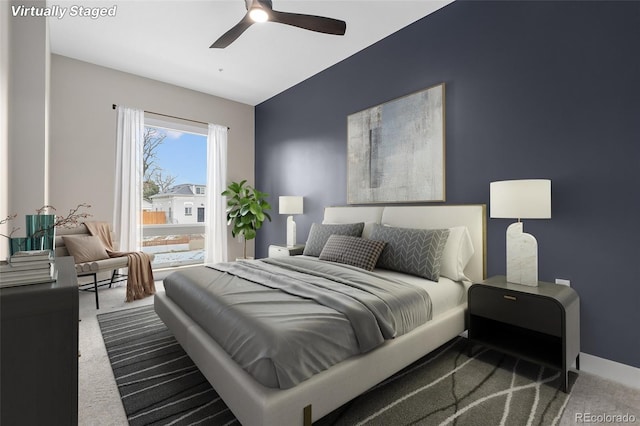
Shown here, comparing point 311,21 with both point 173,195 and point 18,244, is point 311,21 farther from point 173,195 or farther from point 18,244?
point 173,195

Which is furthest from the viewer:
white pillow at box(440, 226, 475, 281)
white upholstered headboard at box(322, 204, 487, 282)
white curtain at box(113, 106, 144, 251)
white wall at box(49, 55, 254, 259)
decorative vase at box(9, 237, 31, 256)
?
white curtain at box(113, 106, 144, 251)

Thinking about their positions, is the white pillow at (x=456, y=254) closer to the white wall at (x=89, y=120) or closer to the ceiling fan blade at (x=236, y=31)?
the ceiling fan blade at (x=236, y=31)

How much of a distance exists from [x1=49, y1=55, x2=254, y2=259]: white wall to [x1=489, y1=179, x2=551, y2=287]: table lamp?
4.61m

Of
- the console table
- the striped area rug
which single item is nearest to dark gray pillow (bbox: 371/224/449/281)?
the striped area rug

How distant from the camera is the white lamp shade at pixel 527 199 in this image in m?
2.02

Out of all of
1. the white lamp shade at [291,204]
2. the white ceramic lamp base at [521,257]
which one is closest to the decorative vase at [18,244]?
the white ceramic lamp base at [521,257]

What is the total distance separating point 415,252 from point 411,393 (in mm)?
1054

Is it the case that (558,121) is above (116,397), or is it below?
above

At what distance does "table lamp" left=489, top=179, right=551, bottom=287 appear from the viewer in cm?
202

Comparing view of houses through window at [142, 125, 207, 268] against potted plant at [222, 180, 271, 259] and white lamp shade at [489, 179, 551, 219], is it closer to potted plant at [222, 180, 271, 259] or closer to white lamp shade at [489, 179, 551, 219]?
potted plant at [222, 180, 271, 259]

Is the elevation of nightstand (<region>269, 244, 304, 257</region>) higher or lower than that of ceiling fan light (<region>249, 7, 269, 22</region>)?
lower

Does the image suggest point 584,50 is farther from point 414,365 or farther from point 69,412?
point 69,412

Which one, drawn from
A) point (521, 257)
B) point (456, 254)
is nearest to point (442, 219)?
point (456, 254)

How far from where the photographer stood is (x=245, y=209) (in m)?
4.90
